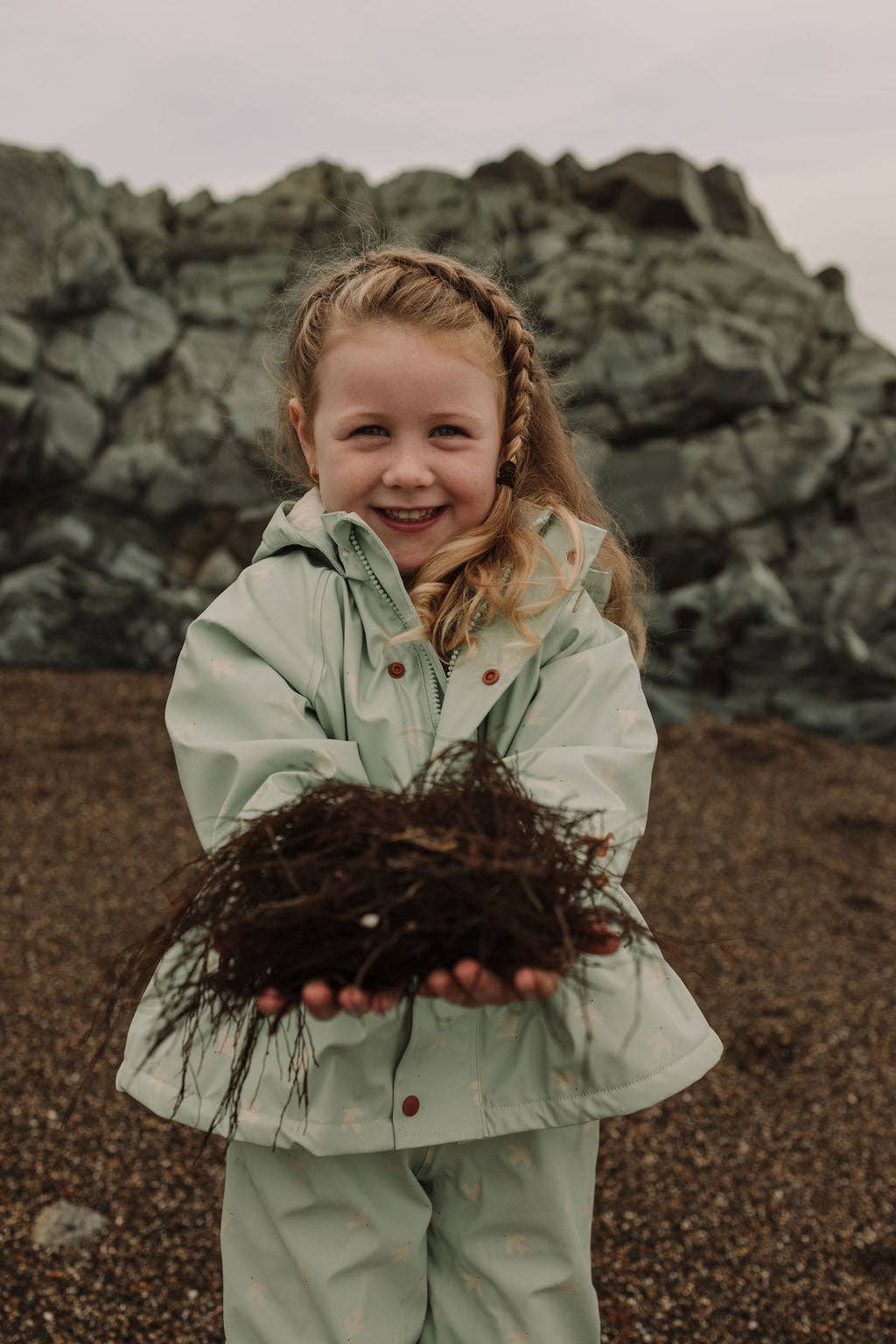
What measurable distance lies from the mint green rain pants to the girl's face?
1.29m

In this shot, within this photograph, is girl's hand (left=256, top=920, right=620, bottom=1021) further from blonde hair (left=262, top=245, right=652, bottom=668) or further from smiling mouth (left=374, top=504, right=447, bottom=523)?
smiling mouth (left=374, top=504, right=447, bottom=523)

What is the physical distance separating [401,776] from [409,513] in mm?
609

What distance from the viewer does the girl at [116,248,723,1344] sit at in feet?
6.29

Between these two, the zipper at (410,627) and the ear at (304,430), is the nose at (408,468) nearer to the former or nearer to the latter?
the zipper at (410,627)

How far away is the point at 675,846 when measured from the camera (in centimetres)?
639

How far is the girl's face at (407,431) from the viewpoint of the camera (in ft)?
7.02

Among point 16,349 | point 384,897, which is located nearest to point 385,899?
point 384,897

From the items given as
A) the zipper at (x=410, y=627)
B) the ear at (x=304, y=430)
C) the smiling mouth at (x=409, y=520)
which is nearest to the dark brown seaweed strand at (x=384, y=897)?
the zipper at (x=410, y=627)

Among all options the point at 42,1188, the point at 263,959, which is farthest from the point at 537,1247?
the point at 42,1188

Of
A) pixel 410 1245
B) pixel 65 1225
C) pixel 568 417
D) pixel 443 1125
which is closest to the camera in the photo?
pixel 443 1125

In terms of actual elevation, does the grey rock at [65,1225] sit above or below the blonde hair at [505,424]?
below

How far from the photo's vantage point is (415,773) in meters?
2.03

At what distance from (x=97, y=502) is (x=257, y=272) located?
3471 mm

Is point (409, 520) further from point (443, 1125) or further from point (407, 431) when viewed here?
point (443, 1125)
